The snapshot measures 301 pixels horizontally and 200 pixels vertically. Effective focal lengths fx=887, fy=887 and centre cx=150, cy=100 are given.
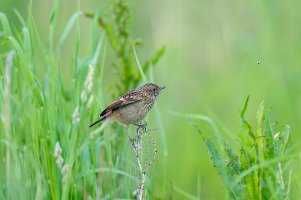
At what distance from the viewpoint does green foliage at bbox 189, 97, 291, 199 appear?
504 centimetres

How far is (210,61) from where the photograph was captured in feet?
32.8

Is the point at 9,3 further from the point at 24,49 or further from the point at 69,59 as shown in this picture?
the point at 24,49

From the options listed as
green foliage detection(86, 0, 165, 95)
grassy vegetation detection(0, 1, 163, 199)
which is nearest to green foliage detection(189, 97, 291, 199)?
grassy vegetation detection(0, 1, 163, 199)

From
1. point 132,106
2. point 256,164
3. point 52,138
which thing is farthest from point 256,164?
point 132,106

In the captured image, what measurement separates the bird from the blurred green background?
124cm

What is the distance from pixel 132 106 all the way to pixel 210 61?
145 inches

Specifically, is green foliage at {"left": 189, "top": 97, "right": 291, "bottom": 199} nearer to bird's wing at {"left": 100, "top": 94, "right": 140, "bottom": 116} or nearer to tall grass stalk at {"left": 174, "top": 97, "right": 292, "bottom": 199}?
tall grass stalk at {"left": 174, "top": 97, "right": 292, "bottom": 199}

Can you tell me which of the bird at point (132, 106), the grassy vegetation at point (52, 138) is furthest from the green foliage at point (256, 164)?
the bird at point (132, 106)

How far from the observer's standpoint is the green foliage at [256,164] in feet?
16.5

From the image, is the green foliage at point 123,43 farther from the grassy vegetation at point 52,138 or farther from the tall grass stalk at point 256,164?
the tall grass stalk at point 256,164

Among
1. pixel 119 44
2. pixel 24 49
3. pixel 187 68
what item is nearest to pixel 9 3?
pixel 187 68

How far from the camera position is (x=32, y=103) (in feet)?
20.0

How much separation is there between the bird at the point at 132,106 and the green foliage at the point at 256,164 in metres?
1.20

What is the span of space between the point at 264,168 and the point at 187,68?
526cm
